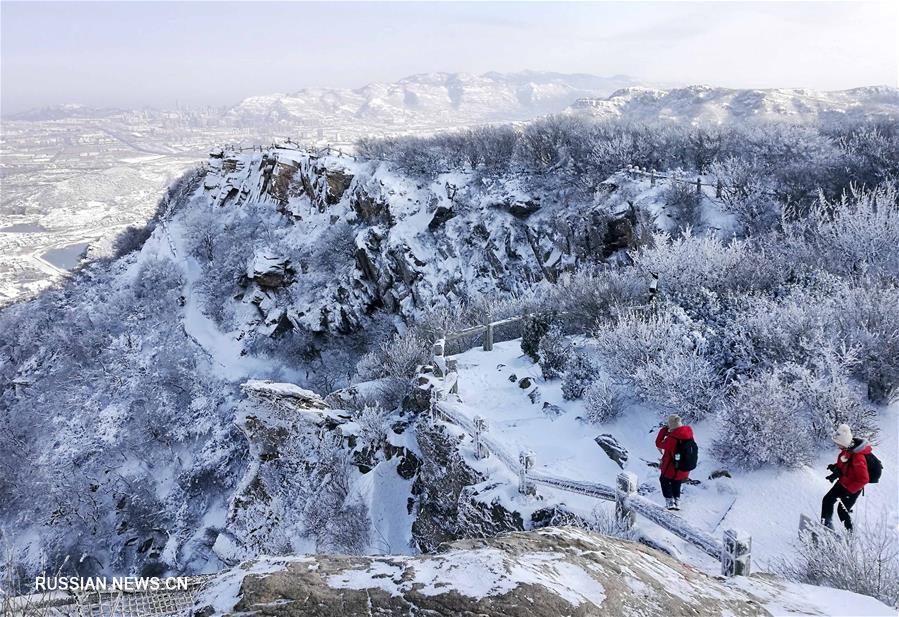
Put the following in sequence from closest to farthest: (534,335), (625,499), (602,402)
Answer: (625,499) < (602,402) < (534,335)

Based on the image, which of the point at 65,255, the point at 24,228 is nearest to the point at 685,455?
the point at 65,255

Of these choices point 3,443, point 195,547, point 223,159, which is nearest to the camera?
point 195,547

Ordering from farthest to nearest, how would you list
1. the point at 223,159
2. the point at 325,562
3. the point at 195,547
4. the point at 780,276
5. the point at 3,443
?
1. the point at 223,159
2. the point at 3,443
3. the point at 195,547
4. the point at 780,276
5. the point at 325,562

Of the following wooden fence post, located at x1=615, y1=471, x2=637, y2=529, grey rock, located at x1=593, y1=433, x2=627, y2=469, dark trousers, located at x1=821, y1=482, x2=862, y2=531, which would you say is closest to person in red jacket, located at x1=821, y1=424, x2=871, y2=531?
dark trousers, located at x1=821, y1=482, x2=862, y2=531

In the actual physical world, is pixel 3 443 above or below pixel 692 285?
below

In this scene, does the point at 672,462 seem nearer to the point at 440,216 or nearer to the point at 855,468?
the point at 855,468

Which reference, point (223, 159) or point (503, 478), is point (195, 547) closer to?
point (503, 478)

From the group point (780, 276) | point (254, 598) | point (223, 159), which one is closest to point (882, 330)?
point (780, 276)

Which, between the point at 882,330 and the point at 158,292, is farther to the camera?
the point at 158,292

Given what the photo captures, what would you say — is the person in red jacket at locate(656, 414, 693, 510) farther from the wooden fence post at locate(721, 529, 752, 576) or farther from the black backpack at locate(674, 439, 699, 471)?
the wooden fence post at locate(721, 529, 752, 576)
